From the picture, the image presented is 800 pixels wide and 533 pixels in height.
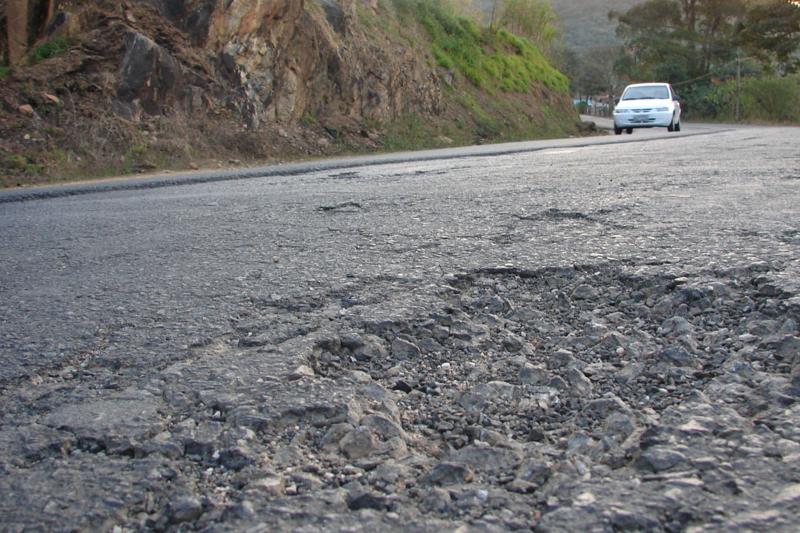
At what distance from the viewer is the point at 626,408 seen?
1495 millimetres

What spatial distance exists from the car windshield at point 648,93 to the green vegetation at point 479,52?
372 centimetres

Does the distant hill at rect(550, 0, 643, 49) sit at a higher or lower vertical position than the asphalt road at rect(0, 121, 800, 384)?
higher

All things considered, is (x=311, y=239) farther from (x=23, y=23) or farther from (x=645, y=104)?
(x=645, y=104)

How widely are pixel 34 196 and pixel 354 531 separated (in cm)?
640

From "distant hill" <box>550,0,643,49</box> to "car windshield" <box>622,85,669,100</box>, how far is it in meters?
58.9

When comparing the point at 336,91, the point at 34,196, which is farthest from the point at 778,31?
the point at 34,196

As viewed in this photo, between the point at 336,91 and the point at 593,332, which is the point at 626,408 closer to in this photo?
the point at 593,332

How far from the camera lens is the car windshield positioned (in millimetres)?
20734

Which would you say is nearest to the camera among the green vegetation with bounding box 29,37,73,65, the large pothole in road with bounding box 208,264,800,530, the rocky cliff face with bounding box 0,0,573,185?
the large pothole in road with bounding box 208,264,800,530

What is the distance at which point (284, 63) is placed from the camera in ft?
47.6

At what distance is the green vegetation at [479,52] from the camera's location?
21609mm

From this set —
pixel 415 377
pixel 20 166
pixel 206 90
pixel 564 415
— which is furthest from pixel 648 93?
pixel 564 415

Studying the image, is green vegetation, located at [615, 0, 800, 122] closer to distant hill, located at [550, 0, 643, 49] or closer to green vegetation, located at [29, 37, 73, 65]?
distant hill, located at [550, 0, 643, 49]

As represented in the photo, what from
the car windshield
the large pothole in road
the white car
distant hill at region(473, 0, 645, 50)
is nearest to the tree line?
the car windshield
